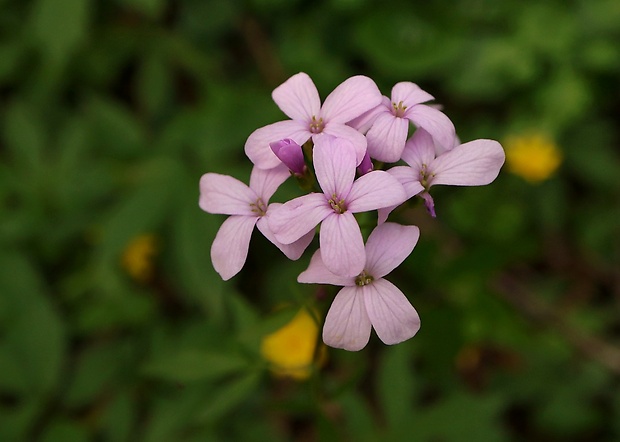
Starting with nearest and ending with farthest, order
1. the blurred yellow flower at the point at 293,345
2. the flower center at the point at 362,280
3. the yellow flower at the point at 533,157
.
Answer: the flower center at the point at 362,280, the blurred yellow flower at the point at 293,345, the yellow flower at the point at 533,157

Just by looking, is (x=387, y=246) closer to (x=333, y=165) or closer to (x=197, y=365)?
(x=333, y=165)

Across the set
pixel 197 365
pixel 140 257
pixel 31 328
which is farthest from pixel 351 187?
pixel 140 257

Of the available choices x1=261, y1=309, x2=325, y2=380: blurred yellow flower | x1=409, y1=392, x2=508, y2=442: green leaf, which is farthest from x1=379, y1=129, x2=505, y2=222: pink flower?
x1=261, y1=309, x2=325, y2=380: blurred yellow flower

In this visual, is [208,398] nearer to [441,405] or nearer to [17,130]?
[441,405]

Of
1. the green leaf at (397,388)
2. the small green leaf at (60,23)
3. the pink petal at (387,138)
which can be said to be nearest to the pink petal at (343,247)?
the pink petal at (387,138)

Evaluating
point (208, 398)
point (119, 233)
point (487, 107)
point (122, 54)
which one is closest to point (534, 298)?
point (487, 107)

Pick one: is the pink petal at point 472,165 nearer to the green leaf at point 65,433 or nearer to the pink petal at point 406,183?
the pink petal at point 406,183
